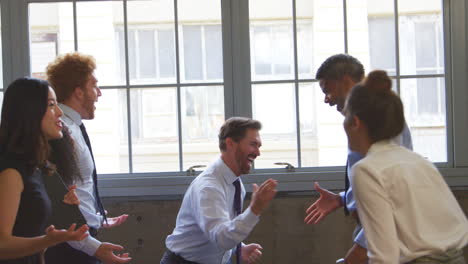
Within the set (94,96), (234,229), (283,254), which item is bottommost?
(283,254)

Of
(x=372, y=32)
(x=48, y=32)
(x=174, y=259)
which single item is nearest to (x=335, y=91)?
(x=174, y=259)

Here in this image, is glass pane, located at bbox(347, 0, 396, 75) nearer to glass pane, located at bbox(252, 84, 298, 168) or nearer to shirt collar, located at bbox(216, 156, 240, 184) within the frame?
glass pane, located at bbox(252, 84, 298, 168)

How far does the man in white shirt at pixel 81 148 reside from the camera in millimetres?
3191

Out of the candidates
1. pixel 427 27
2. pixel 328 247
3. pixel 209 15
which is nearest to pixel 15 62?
pixel 209 15

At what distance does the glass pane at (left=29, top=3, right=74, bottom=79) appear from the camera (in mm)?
4625

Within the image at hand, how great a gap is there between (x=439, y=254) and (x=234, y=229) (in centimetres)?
121

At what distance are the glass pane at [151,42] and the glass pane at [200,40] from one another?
68mm

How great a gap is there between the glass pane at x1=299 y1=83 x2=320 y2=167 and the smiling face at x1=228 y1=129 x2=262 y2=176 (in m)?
0.96

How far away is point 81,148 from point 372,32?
2.06m

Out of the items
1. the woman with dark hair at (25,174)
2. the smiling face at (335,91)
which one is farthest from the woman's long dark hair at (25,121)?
the smiling face at (335,91)

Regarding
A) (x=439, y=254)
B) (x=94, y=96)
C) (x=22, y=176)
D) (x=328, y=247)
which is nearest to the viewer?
(x=439, y=254)

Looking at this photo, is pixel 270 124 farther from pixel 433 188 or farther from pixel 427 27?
pixel 433 188

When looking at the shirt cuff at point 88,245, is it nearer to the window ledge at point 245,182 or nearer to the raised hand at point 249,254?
the raised hand at point 249,254

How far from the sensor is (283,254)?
15.0 ft
